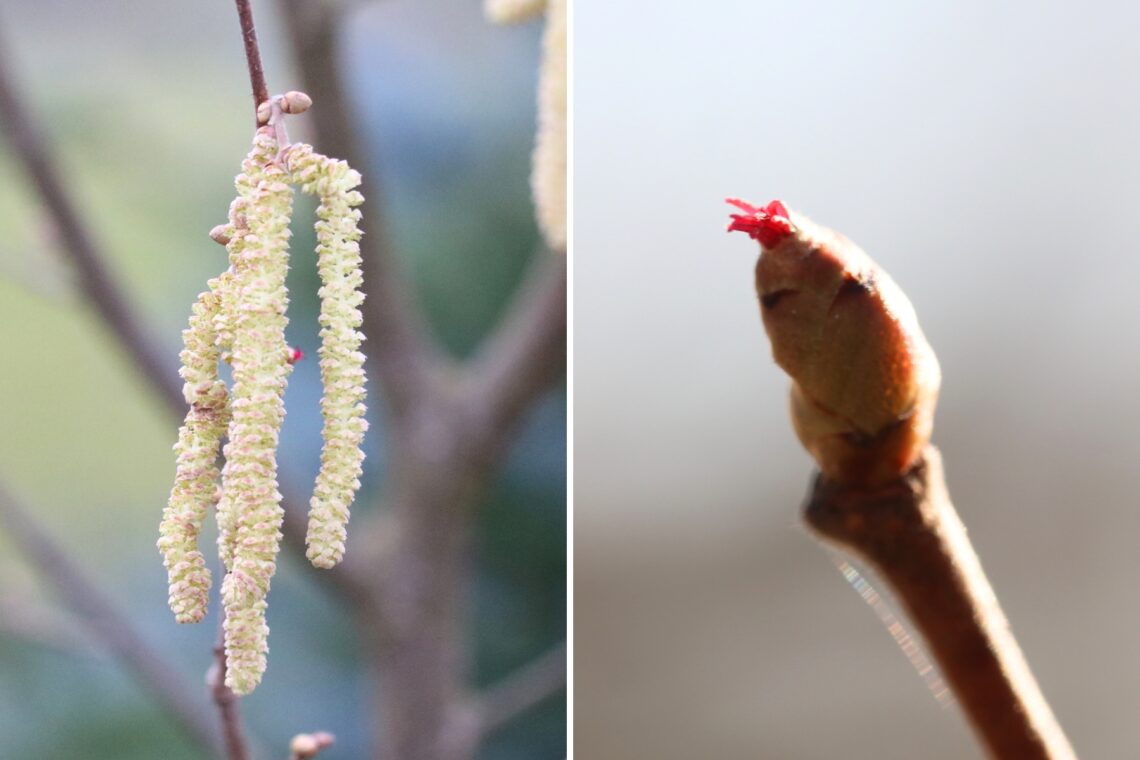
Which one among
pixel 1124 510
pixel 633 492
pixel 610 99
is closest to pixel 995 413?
pixel 1124 510

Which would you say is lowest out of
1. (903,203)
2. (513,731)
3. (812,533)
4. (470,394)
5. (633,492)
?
(513,731)

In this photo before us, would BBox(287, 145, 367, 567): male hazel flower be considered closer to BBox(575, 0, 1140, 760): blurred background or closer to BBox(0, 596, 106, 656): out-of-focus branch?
BBox(0, 596, 106, 656): out-of-focus branch

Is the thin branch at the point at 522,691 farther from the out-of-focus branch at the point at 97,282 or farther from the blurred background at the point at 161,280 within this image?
the out-of-focus branch at the point at 97,282

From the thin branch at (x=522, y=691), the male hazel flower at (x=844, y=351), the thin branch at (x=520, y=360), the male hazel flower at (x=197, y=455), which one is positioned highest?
the male hazel flower at (x=844, y=351)

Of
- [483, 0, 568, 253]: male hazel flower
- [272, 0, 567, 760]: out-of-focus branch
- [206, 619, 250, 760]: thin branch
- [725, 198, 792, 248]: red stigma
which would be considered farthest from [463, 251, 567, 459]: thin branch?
[725, 198, 792, 248]: red stigma

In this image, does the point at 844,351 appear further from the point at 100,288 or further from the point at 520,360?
the point at 520,360

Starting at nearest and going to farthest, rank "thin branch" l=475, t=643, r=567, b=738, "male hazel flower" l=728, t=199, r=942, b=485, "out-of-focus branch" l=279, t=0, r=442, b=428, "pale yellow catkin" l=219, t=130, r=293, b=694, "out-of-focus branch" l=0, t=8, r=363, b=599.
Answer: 1. "male hazel flower" l=728, t=199, r=942, b=485
2. "pale yellow catkin" l=219, t=130, r=293, b=694
3. "out-of-focus branch" l=0, t=8, r=363, b=599
4. "out-of-focus branch" l=279, t=0, r=442, b=428
5. "thin branch" l=475, t=643, r=567, b=738

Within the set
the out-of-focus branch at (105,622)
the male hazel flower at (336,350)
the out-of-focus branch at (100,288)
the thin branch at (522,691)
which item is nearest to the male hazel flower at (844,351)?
the male hazel flower at (336,350)

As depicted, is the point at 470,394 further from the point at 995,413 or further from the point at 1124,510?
the point at 1124,510
